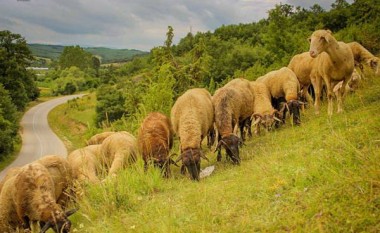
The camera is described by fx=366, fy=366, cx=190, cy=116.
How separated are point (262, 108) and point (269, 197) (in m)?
8.45

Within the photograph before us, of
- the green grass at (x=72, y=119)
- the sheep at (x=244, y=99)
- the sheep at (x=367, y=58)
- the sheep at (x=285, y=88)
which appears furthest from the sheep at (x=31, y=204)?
the green grass at (x=72, y=119)

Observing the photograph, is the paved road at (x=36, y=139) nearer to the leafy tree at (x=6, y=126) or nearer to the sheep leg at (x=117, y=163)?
the leafy tree at (x=6, y=126)

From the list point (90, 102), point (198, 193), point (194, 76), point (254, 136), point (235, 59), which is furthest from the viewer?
point (90, 102)

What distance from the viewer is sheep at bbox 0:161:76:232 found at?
7.79 m

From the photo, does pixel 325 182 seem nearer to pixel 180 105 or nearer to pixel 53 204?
pixel 53 204

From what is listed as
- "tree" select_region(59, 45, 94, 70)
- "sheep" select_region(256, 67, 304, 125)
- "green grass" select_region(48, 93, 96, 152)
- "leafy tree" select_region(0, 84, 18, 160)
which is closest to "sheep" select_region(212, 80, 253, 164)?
"sheep" select_region(256, 67, 304, 125)

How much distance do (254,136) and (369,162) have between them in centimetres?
979

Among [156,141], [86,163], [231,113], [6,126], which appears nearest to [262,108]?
[231,113]

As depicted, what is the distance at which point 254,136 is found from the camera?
14.5 meters

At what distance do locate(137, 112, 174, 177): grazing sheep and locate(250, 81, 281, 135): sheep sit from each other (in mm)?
3322

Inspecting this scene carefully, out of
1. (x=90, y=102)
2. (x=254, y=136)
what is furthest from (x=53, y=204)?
(x=90, y=102)

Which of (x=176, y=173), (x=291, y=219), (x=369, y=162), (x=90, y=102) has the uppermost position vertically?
(x=369, y=162)

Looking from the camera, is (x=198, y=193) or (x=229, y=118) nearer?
(x=198, y=193)

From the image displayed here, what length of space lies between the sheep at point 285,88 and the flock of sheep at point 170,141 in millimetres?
35
